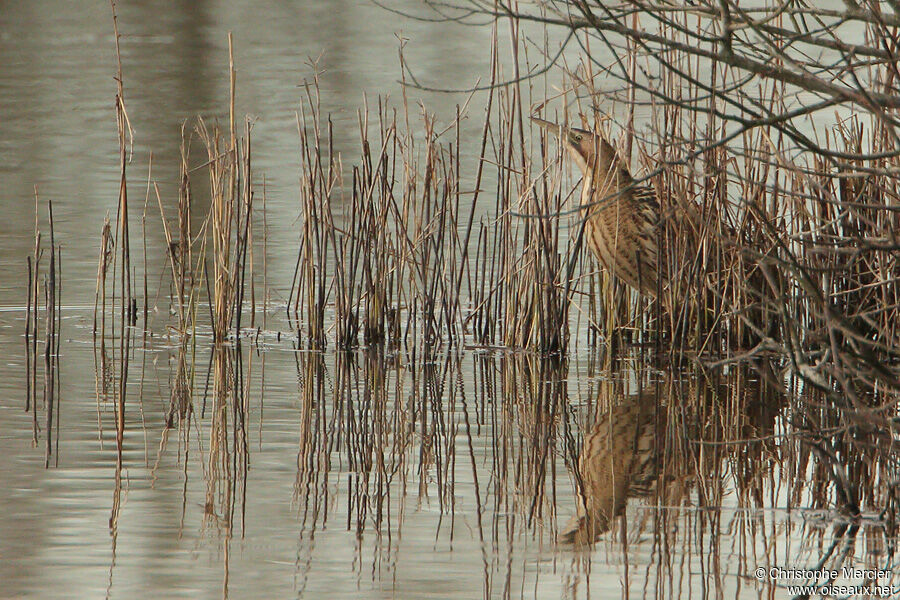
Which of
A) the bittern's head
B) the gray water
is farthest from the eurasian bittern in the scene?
the gray water

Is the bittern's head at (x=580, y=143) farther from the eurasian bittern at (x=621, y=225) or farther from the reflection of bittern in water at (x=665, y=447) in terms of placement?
the reflection of bittern in water at (x=665, y=447)

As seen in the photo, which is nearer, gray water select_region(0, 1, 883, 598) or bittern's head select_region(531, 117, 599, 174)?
gray water select_region(0, 1, 883, 598)

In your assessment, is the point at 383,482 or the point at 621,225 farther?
the point at 621,225

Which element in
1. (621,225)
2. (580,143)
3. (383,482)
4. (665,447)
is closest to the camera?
(383,482)

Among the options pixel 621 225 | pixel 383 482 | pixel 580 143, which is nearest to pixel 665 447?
pixel 383 482

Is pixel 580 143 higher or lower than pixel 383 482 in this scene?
higher

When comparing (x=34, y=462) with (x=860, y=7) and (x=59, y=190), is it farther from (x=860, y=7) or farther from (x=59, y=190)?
(x=59, y=190)

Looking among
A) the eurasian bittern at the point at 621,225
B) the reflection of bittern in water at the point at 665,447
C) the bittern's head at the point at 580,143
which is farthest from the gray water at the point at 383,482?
the bittern's head at the point at 580,143

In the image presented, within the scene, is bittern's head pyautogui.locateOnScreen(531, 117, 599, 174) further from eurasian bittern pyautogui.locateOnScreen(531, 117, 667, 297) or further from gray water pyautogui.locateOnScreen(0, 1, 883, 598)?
gray water pyautogui.locateOnScreen(0, 1, 883, 598)

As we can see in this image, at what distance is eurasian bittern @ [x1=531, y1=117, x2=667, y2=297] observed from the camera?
18.8ft

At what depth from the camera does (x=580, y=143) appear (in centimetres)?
617

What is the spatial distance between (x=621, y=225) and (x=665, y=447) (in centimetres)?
159

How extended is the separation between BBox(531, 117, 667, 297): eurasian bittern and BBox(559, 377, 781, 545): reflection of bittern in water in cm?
56

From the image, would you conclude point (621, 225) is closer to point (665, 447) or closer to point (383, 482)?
point (665, 447)
